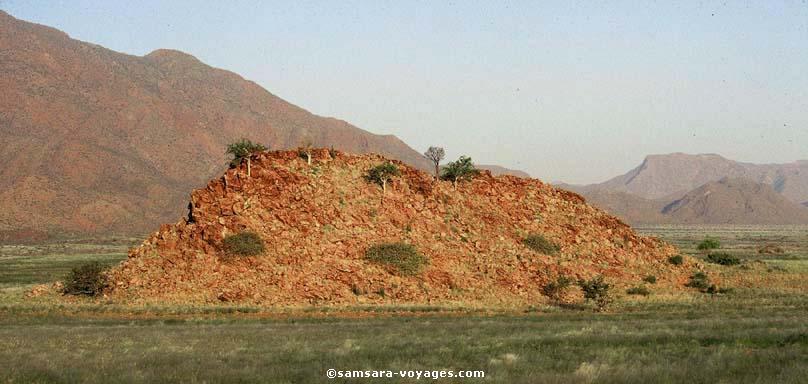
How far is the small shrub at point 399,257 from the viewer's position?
48031 millimetres

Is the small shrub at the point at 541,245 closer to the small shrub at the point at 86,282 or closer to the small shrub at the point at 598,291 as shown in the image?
the small shrub at the point at 598,291

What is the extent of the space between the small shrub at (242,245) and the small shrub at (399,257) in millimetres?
7663

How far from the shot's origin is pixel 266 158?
5356cm

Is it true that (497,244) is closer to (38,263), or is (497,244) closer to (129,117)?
(38,263)

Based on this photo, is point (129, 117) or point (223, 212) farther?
point (129, 117)

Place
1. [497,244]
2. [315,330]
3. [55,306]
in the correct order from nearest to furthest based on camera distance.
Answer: [315,330]
[55,306]
[497,244]

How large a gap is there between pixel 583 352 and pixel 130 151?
175126 millimetres

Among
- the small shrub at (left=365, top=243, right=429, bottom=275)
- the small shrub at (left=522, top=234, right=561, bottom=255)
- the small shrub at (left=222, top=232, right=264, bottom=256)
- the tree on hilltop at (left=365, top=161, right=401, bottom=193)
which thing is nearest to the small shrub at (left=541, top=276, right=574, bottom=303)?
the small shrub at (left=522, top=234, right=561, bottom=255)

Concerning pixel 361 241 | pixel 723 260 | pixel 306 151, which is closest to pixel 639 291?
pixel 723 260

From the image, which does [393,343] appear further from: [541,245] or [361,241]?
[541,245]

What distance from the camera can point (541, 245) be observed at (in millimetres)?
53719

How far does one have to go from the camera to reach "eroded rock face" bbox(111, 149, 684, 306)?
147 feet

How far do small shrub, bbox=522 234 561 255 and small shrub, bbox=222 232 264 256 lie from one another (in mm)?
20831

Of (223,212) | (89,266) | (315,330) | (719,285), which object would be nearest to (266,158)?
(223,212)
